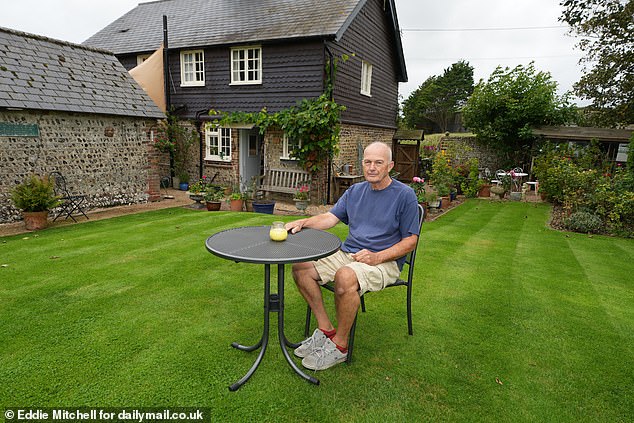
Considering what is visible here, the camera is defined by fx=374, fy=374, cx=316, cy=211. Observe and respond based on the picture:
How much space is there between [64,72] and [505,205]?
13180 mm

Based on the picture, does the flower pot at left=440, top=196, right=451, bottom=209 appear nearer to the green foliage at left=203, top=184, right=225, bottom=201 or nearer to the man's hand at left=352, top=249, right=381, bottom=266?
the green foliage at left=203, top=184, right=225, bottom=201

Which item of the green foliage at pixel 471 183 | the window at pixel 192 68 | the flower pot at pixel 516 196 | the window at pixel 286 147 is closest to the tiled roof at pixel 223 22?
the window at pixel 192 68

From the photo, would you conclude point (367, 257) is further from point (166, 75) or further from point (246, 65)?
point (166, 75)

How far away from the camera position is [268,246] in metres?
2.70

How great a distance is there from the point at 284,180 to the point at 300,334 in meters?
9.17

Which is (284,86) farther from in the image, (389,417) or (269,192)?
(389,417)

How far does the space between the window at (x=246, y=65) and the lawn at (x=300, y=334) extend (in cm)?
861

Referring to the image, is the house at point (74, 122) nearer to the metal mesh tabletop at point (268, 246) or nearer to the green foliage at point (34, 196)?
the green foliage at point (34, 196)

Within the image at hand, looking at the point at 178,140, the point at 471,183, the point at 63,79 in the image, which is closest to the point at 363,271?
the point at 63,79

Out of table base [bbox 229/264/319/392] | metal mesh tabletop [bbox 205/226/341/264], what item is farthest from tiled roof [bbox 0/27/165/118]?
table base [bbox 229/264/319/392]

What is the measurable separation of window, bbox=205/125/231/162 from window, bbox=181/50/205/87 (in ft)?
5.80

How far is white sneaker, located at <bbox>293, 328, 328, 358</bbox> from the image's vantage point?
294 cm

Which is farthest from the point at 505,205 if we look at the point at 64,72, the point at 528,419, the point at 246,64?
the point at 64,72

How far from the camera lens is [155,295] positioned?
4066 mm
